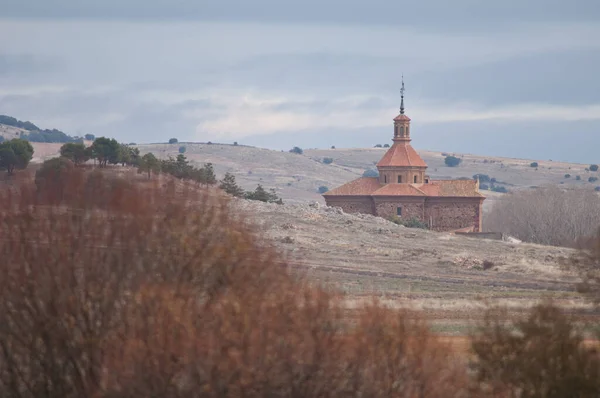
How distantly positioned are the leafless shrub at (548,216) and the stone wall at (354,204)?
1318cm

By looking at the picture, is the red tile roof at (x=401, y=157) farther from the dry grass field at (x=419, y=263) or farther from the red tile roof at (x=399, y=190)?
the dry grass field at (x=419, y=263)

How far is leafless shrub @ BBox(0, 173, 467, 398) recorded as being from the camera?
16.0 meters

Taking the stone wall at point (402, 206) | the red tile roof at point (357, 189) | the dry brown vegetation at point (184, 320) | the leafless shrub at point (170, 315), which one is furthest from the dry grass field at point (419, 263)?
the leafless shrub at point (170, 315)

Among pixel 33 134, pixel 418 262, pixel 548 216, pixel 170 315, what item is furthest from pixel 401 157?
pixel 33 134

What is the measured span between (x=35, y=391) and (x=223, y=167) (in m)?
166

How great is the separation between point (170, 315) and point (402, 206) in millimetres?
71654

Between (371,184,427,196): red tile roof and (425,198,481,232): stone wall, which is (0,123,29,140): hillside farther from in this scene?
(425,198,481,232): stone wall

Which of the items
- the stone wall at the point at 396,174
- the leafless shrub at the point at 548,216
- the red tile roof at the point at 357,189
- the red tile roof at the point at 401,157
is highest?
the red tile roof at the point at 401,157

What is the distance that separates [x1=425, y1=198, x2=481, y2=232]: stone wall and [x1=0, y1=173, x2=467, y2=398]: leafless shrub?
223ft

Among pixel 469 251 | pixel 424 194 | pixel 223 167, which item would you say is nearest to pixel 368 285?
pixel 469 251

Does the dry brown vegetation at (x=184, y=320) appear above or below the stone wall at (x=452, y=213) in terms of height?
above

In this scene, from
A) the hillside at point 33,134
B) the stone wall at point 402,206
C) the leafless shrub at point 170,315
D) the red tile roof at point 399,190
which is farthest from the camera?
the hillside at point 33,134

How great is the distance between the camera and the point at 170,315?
1639 cm

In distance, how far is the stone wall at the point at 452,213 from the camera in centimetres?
8700
